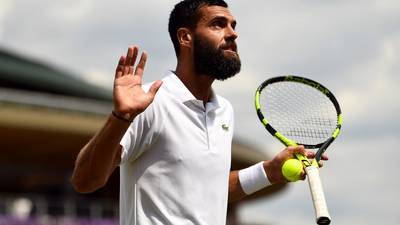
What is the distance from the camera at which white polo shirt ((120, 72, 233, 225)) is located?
505 centimetres

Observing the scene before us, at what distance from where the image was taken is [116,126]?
4.64 metres

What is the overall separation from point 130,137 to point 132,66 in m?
0.40

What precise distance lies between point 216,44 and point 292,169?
0.91m

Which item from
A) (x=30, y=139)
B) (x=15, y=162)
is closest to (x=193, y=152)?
(x=30, y=139)

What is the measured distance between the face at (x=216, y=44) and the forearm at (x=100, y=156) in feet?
3.00

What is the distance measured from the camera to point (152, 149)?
5.12 m

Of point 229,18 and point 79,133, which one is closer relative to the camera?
point 229,18

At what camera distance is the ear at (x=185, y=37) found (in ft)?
18.3

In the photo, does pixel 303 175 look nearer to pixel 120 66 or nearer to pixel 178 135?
pixel 178 135

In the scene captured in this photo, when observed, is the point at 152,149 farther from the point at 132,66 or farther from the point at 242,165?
the point at 242,165

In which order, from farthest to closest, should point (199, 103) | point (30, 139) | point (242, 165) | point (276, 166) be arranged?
point (242, 165) → point (30, 139) → point (276, 166) → point (199, 103)

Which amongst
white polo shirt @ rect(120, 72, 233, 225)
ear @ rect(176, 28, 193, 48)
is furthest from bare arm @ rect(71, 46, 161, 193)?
ear @ rect(176, 28, 193, 48)

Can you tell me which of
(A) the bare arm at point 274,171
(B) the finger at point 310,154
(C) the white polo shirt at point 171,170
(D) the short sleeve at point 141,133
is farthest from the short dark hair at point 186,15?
(B) the finger at point 310,154

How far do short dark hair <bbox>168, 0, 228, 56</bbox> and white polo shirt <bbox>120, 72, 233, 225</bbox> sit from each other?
54 centimetres
